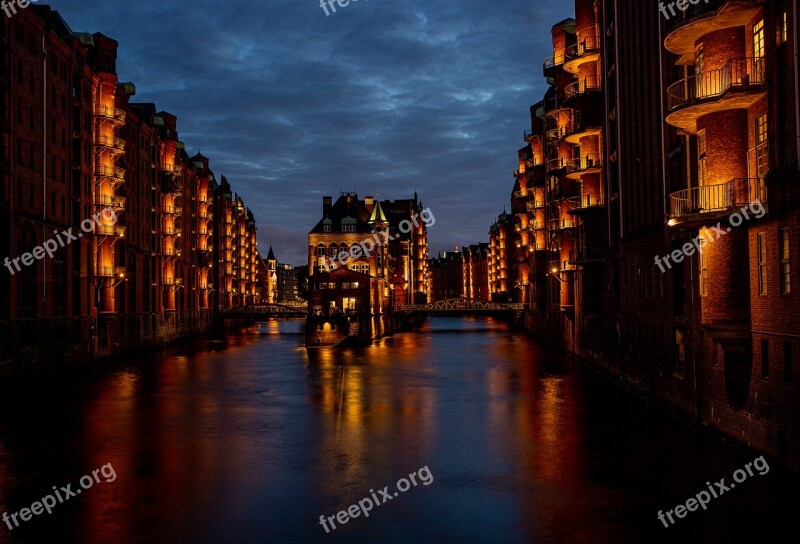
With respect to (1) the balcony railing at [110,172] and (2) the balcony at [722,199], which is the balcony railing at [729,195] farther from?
(1) the balcony railing at [110,172]

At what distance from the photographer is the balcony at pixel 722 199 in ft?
80.3

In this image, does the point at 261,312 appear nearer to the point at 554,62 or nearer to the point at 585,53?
the point at 554,62

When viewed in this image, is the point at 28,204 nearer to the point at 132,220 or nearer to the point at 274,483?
the point at 132,220

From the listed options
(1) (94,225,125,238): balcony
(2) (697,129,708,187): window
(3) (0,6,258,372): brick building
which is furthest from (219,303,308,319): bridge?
(2) (697,129,708,187): window

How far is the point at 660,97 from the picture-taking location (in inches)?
1417

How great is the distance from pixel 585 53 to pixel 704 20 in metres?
29.3

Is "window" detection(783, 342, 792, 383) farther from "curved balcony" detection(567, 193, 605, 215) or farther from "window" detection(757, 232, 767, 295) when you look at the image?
"curved balcony" detection(567, 193, 605, 215)

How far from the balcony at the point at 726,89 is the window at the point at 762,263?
13.6 feet

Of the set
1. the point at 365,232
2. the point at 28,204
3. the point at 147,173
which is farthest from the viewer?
the point at 365,232

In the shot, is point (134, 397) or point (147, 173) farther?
point (147, 173)

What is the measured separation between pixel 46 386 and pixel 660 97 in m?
36.8

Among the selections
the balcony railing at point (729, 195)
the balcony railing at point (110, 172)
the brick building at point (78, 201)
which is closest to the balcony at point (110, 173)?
the balcony railing at point (110, 172)

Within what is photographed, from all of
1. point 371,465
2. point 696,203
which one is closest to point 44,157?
point 371,465

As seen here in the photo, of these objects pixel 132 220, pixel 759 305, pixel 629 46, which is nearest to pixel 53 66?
pixel 132 220
